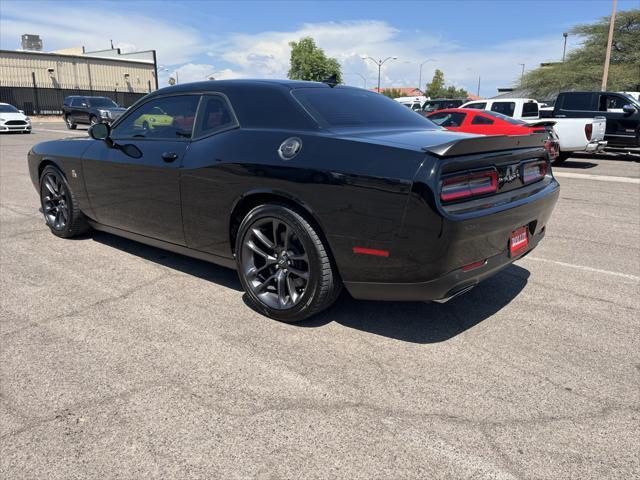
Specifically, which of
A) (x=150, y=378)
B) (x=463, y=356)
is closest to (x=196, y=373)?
(x=150, y=378)

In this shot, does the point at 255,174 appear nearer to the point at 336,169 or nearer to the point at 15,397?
the point at 336,169

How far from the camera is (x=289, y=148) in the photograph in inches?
130

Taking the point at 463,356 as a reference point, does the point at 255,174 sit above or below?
above

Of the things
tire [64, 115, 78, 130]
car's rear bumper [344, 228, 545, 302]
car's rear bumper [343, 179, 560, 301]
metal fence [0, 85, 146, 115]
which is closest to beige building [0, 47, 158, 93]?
metal fence [0, 85, 146, 115]

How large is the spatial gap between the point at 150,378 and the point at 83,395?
1.10 feet

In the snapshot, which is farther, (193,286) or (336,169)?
(193,286)

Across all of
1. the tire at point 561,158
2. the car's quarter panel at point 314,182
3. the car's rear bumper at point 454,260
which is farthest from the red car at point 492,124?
the car's rear bumper at point 454,260

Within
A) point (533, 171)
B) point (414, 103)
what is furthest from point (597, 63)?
point (533, 171)

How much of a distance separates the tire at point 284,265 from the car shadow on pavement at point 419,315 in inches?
9.2

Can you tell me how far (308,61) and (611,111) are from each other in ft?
218

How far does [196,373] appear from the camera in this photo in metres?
2.88

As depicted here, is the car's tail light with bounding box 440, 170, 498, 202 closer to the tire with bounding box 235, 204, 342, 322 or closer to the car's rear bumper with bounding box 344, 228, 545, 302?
the car's rear bumper with bounding box 344, 228, 545, 302

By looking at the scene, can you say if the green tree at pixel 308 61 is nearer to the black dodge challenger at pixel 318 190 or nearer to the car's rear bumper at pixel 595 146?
the car's rear bumper at pixel 595 146

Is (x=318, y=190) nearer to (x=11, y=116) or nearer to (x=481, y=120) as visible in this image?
(x=481, y=120)
